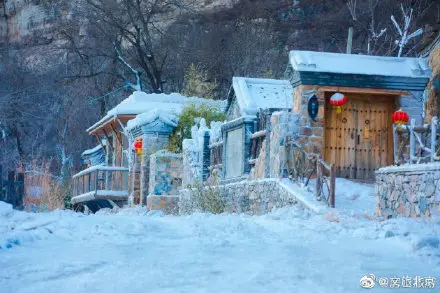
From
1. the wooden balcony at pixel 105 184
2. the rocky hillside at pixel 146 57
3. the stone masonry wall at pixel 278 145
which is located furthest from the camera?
the rocky hillside at pixel 146 57

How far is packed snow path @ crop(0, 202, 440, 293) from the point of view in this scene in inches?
265

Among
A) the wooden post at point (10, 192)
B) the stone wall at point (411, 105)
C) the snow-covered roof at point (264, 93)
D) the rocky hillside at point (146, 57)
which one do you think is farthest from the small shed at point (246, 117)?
the rocky hillside at point (146, 57)

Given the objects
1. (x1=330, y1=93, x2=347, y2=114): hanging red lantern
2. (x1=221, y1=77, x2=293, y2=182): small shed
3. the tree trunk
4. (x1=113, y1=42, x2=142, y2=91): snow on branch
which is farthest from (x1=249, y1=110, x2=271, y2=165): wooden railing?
(x1=113, y1=42, x2=142, y2=91): snow on branch

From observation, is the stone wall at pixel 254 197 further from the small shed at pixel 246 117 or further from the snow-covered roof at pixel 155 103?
the snow-covered roof at pixel 155 103

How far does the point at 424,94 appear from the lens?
2044cm

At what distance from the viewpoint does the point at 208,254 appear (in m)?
8.20

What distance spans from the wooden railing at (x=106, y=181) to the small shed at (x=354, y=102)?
10898mm

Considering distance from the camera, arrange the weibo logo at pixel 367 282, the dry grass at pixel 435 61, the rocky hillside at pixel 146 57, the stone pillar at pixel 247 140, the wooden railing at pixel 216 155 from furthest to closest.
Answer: the rocky hillside at pixel 146 57
the wooden railing at pixel 216 155
the dry grass at pixel 435 61
the stone pillar at pixel 247 140
the weibo logo at pixel 367 282

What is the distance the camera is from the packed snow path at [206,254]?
6.73 m

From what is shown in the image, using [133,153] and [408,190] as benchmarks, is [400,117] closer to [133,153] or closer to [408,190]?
[408,190]

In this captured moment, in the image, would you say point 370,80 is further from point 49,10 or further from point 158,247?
point 49,10

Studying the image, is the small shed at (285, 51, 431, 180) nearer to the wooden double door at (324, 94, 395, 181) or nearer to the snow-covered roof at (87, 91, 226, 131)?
the wooden double door at (324, 94, 395, 181)

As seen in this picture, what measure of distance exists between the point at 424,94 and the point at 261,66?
23497 mm

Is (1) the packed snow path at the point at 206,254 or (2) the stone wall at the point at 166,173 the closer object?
(1) the packed snow path at the point at 206,254
